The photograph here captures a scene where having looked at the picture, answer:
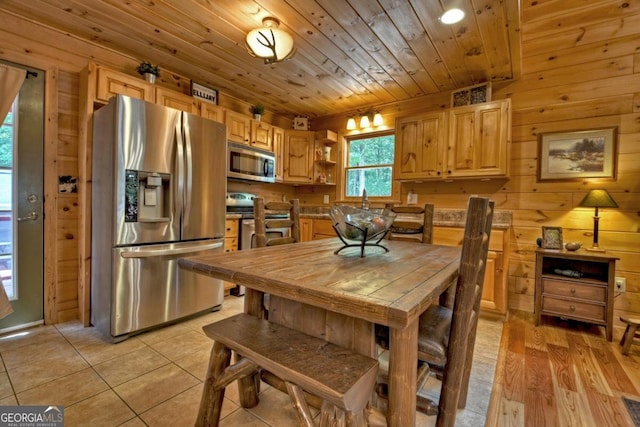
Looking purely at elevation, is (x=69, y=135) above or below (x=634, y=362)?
above

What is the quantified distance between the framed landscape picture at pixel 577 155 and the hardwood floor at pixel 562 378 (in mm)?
1360

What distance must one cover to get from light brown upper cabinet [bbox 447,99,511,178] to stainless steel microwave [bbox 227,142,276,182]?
83.2 inches

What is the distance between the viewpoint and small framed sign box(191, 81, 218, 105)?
10.1 feet

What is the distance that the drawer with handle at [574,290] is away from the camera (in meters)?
2.27

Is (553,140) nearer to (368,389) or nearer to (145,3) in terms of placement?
(368,389)

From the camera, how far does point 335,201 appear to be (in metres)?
4.20

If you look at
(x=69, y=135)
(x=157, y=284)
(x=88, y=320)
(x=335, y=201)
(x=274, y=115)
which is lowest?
(x=88, y=320)

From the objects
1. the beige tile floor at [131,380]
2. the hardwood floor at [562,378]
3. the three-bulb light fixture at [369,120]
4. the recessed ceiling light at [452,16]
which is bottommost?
the beige tile floor at [131,380]

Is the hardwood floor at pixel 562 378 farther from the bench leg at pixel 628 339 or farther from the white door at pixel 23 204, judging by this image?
the white door at pixel 23 204

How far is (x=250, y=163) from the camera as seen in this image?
338 cm

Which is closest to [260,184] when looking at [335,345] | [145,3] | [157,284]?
[157,284]

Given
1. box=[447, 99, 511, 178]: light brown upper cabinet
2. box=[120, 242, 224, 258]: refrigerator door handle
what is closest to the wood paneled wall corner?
box=[120, 242, 224, 258]: refrigerator door handle

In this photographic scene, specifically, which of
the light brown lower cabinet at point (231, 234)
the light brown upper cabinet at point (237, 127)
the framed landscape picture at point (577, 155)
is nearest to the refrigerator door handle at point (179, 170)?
the light brown lower cabinet at point (231, 234)

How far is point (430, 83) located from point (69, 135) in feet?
11.5
